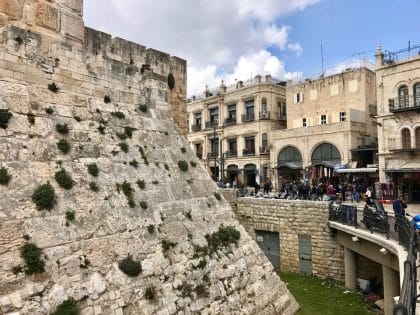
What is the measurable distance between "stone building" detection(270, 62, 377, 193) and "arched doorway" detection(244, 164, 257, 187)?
3735 millimetres

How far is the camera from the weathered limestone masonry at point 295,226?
1778 cm

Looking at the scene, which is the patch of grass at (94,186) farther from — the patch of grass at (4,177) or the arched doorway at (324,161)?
the arched doorway at (324,161)

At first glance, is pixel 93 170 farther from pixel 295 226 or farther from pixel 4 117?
pixel 295 226

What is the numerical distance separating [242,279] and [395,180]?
2030 cm

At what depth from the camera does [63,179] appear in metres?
7.02

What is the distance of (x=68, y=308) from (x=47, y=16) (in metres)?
6.87

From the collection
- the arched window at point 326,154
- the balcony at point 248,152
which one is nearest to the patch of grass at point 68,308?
the arched window at point 326,154

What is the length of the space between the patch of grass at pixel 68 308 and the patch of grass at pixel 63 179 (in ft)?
6.94

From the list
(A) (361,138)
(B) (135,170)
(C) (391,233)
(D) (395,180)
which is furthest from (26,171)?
(A) (361,138)

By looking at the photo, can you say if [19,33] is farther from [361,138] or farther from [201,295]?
[361,138]

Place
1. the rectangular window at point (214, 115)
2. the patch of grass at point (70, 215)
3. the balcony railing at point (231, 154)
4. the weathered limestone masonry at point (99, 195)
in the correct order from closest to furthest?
the weathered limestone masonry at point (99, 195) < the patch of grass at point (70, 215) < the balcony railing at point (231, 154) < the rectangular window at point (214, 115)

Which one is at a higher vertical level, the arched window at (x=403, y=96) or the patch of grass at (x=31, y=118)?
the arched window at (x=403, y=96)

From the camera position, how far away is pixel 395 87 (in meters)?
25.0


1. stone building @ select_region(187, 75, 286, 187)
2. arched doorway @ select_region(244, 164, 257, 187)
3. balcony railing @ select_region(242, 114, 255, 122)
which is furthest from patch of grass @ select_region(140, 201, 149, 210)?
balcony railing @ select_region(242, 114, 255, 122)
